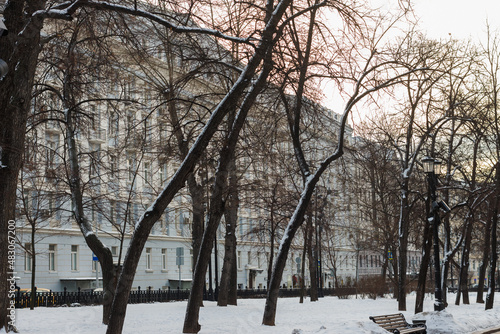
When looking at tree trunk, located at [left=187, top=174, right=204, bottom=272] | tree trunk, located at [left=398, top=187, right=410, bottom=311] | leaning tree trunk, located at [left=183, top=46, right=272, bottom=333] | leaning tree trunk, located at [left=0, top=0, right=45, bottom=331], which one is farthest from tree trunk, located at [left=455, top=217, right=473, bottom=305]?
leaning tree trunk, located at [left=0, top=0, right=45, bottom=331]

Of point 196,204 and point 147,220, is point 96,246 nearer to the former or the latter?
point 147,220

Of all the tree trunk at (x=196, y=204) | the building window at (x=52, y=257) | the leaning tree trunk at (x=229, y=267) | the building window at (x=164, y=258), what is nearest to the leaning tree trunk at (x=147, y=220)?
the tree trunk at (x=196, y=204)

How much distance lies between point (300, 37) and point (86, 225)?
773 centimetres

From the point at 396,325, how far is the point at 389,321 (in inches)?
12.3

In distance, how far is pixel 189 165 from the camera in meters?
12.0

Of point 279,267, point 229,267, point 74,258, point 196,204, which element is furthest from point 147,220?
point 74,258

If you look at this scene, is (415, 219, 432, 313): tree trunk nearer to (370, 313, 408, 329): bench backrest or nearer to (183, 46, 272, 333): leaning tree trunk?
(370, 313, 408, 329): bench backrest

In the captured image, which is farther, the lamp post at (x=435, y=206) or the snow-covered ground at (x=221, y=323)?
the lamp post at (x=435, y=206)

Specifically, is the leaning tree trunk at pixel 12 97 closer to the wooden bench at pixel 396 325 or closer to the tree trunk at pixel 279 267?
the tree trunk at pixel 279 267

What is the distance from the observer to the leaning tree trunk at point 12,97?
1096 cm

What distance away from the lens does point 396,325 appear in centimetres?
1667

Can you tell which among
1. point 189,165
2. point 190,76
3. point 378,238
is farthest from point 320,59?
point 378,238

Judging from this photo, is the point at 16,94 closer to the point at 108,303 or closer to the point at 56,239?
the point at 108,303

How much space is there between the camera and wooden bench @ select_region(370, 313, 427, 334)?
51.7 feet
